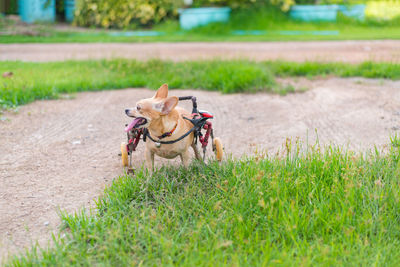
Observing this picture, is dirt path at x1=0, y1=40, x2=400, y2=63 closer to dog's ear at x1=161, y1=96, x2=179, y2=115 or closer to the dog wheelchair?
the dog wheelchair

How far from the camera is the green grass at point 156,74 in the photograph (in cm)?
628

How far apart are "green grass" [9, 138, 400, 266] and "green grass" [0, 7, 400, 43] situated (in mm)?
7649

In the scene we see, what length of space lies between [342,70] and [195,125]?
Answer: 4404mm

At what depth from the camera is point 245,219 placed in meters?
2.97

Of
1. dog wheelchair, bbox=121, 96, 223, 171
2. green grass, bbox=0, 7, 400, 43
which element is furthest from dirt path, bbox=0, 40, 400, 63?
dog wheelchair, bbox=121, 96, 223, 171

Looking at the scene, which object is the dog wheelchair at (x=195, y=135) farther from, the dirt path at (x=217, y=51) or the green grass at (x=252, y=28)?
the green grass at (x=252, y=28)

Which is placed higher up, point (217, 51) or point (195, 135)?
point (217, 51)

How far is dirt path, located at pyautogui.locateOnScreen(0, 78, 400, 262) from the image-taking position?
344cm

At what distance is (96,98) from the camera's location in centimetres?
618

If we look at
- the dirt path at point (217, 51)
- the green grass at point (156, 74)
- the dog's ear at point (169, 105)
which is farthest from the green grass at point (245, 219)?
the dirt path at point (217, 51)

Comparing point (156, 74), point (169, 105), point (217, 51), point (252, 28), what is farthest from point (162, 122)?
point (252, 28)

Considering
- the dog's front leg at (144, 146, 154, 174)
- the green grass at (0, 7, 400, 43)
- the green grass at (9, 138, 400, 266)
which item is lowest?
the green grass at (9, 138, 400, 266)

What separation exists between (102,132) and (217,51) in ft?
15.7

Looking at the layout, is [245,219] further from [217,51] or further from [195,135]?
[217,51]
